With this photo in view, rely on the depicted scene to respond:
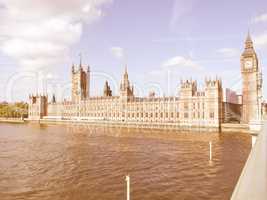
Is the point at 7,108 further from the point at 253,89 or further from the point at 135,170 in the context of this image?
the point at 135,170

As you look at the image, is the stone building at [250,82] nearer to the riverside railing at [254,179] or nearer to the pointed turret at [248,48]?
the pointed turret at [248,48]

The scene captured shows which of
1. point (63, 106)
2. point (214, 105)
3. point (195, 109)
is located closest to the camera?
point (214, 105)

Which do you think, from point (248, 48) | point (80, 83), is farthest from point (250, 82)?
point (80, 83)

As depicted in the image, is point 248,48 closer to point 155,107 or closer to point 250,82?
point 250,82

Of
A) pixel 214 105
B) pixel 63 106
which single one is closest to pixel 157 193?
pixel 214 105

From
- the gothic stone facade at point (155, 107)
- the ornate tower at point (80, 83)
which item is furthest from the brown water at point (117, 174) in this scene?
the ornate tower at point (80, 83)

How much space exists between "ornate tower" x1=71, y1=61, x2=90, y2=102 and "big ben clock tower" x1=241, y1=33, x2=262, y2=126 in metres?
84.9

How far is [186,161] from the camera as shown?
3055cm

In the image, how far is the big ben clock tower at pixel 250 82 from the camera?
8188 cm

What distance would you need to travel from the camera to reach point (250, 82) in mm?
83562

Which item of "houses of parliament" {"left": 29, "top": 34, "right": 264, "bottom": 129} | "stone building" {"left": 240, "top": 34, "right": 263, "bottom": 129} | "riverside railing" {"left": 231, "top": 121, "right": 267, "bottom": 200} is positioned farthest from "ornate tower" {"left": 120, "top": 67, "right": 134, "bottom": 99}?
"riverside railing" {"left": 231, "top": 121, "right": 267, "bottom": 200}

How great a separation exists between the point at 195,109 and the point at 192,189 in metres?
66.1

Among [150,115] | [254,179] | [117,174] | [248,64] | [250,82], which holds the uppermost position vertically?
[248,64]

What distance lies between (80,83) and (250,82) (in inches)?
3616
